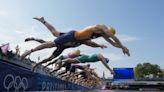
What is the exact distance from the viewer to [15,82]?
33.3ft

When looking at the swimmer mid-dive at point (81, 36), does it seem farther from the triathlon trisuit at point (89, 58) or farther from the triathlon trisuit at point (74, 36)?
the triathlon trisuit at point (89, 58)

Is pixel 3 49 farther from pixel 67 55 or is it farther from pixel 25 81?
pixel 67 55

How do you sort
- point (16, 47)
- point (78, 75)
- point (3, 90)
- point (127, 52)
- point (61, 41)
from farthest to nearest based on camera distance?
1. point (78, 75)
2. point (16, 47)
3. point (61, 41)
4. point (3, 90)
5. point (127, 52)

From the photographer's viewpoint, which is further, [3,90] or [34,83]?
[34,83]

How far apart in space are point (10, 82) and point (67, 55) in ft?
36.6

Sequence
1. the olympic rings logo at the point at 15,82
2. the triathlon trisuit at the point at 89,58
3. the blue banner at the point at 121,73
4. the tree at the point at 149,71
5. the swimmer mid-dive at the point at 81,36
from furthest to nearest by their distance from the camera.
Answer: the tree at the point at 149,71 → the blue banner at the point at 121,73 → the triathlon trisuit at the point at 89,58 → the olympic rings logo at the point at 15,82 → the swimmer mid-dive at the point at 81,36

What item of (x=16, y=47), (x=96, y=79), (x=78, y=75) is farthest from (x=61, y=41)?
(x=96, y=79)

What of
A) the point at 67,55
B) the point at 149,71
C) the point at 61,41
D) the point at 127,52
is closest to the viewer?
the point at 127,52

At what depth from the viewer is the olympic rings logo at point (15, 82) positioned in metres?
9.43

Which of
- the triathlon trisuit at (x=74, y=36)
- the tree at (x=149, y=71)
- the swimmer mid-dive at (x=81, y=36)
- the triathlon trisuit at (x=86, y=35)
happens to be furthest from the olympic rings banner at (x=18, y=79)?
the tree at (x=149, y=71)

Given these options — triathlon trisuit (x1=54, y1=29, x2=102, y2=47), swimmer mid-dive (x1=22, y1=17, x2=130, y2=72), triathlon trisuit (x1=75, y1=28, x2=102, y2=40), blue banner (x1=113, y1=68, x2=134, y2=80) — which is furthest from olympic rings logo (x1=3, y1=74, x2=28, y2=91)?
blue banner (x1=113, y1=68, x2=134, y2=80)

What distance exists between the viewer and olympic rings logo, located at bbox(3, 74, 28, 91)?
943 cm

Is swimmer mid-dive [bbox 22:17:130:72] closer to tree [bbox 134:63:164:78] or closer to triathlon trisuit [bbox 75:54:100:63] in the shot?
triathlon trisuit [bbox 75:54:100:63]

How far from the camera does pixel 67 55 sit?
68.3ft
